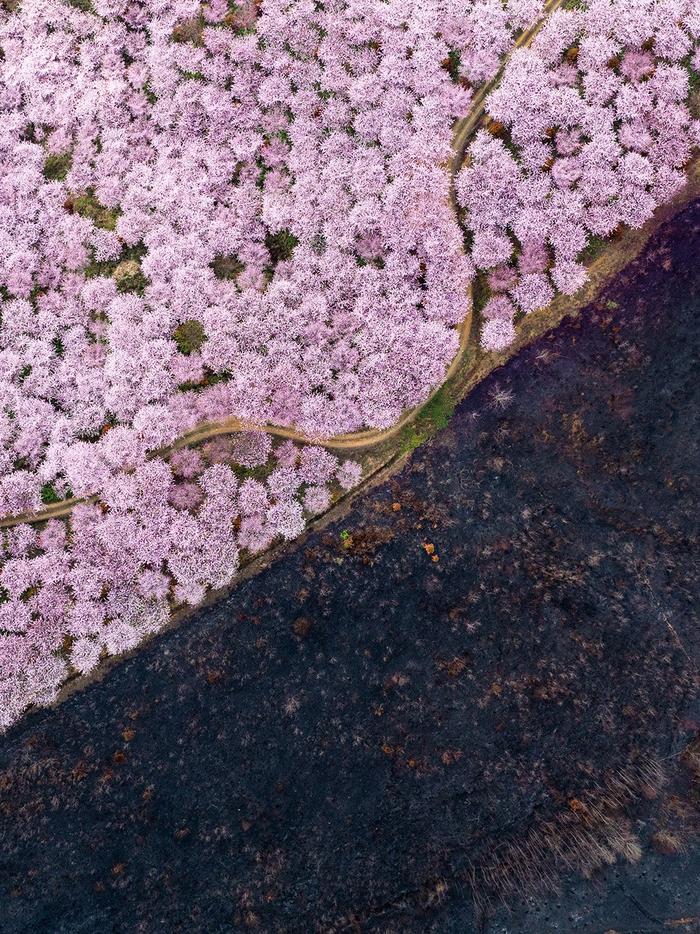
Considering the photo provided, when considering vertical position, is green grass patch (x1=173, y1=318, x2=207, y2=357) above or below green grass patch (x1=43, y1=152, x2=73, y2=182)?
below

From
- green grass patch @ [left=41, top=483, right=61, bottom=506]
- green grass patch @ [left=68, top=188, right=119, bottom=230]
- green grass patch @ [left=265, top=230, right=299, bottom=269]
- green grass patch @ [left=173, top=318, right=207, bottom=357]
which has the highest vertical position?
green grass patch @ [left=265, top=230, right=299, bottom=269]

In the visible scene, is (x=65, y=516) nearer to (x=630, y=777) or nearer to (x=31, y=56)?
(x=31, y=56)

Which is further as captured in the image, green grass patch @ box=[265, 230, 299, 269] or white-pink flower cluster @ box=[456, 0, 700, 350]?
green grass patch @ box=[265, 230, 299, 269]

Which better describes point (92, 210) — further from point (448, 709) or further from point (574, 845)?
point (574, 845)

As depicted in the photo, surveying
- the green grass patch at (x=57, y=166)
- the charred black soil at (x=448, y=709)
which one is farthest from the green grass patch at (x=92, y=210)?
the charred black soil at (x=448, y=709)

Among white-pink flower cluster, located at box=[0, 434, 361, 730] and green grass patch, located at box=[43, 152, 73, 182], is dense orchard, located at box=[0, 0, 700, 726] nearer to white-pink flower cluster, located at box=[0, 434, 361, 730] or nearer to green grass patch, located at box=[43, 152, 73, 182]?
white-pink flower cluster, located at box=[0, 434, 361, 730]

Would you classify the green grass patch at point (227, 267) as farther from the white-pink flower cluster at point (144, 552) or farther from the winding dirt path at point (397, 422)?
the white-pink flower cluster at point (144, 552)

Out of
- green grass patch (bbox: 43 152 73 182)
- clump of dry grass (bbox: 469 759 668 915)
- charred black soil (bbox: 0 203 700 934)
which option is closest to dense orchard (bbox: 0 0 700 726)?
green grass patch (bbox: 43 152 73 182)
